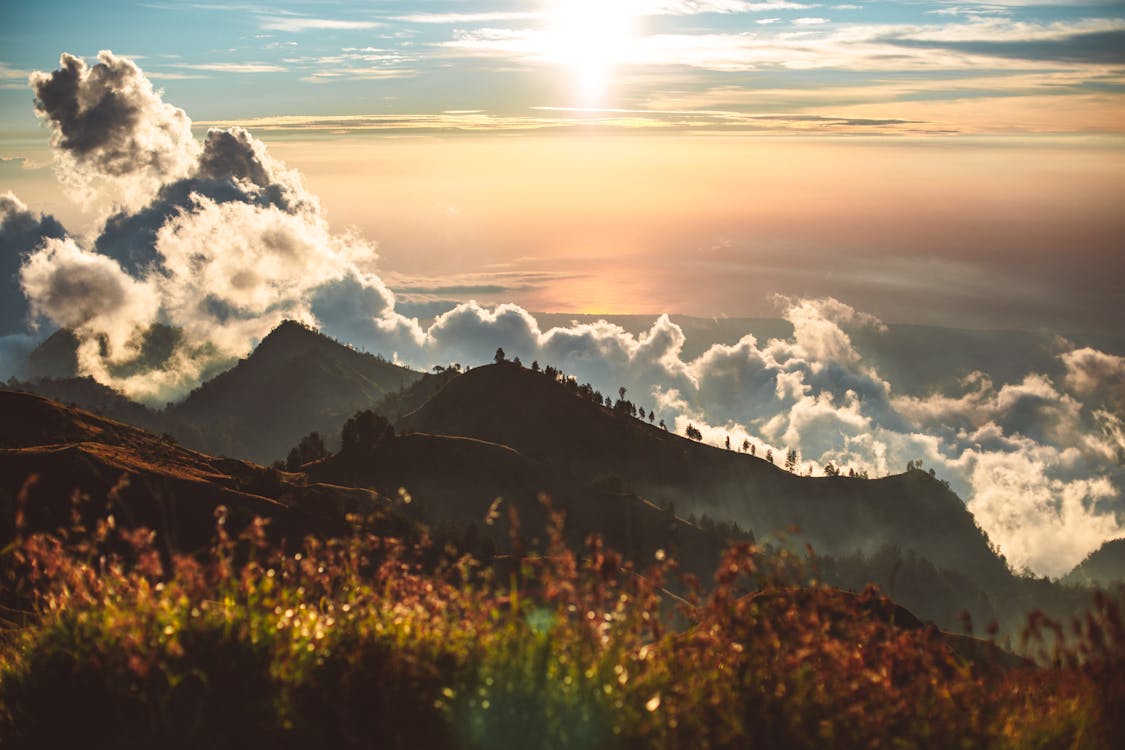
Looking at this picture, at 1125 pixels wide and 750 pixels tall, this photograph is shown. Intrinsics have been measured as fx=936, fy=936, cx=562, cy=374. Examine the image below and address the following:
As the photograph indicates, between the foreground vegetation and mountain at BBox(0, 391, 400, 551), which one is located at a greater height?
the foreground vegetation

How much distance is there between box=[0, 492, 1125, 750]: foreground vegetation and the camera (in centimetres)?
755

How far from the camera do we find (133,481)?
10106 cm

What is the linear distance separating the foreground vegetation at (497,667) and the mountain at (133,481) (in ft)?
202

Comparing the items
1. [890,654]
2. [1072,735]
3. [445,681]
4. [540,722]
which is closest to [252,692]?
[445,681]

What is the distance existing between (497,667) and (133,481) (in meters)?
104

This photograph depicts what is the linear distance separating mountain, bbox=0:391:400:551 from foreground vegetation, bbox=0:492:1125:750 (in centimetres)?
6147

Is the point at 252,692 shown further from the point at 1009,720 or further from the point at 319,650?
the point at 1009,720

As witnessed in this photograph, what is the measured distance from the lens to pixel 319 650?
8.42 meters

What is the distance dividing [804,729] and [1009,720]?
2.00 meters

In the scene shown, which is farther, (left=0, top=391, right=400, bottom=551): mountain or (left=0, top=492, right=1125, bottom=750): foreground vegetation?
(left=0, top=391, right=400, bottom=551): mountain

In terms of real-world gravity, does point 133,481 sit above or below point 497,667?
below

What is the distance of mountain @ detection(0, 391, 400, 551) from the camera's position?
93562mm

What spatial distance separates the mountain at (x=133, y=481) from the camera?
93.6 m

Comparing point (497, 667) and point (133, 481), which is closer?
point (497, 667)
